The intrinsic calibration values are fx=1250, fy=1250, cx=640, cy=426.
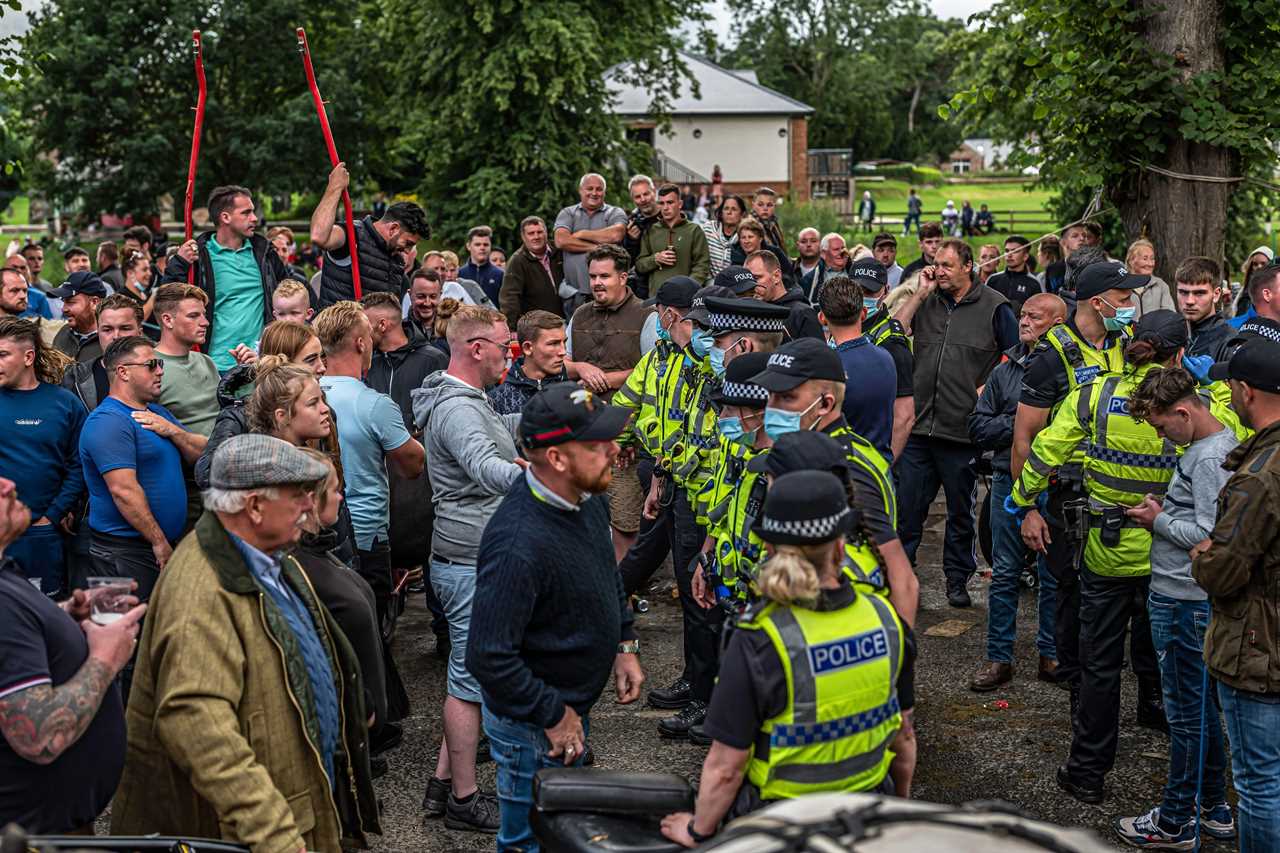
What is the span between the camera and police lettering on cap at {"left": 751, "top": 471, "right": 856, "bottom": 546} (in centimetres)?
330

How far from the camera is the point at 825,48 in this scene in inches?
3243

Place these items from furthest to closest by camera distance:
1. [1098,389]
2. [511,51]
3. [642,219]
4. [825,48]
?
1. [825,48]
2. [511,51]
3. [642,219]
4. [1098,389]

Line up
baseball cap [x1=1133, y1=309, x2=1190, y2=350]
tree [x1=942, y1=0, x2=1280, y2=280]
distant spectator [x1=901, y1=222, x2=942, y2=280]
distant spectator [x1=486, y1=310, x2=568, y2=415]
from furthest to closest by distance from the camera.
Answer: distant spectator [x1=901, y1=222, x2=942, y2=280] → tree [x1=942, y1=0, x2=1280, y2=280] → distant spectator [x1=486, y1=310, x2=568, y2=415] → baseball cap [x1=1133, y1=309, x2=1190, y2=350]

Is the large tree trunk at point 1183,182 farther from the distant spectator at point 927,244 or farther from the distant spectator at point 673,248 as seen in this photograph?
the distant spectator at point 673,248

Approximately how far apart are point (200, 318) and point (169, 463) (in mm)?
888

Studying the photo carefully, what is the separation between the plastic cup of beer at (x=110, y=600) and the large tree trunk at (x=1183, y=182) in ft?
28.4

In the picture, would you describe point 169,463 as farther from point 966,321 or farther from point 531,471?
point 966,321

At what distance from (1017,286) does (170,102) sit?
33.1m

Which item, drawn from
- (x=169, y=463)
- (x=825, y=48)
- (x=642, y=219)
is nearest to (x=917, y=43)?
(x=825, y=48)

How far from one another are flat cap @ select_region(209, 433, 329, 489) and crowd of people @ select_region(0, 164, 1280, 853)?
0.01m

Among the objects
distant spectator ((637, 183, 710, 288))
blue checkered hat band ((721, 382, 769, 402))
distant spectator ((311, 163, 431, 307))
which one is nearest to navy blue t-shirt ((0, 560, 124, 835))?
blue checkered hat band ((721, 382, 769, 402))

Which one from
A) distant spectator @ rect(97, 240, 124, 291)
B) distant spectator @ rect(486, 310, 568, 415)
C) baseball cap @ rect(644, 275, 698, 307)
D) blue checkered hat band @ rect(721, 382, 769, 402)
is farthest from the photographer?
distant spectator @ rect(97, 240, 124, 291)

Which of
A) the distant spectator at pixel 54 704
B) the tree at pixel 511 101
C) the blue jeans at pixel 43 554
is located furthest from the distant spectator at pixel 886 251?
the tree at pixel 511 101

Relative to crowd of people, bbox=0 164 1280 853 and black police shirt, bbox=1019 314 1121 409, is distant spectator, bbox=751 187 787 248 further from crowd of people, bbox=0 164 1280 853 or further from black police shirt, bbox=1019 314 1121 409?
black police shirt, bbox=1019 314 1121 409
